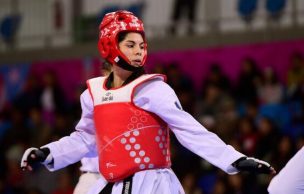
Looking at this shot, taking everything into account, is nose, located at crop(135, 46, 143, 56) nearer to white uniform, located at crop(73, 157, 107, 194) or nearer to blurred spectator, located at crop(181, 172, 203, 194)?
white uniform, located at crop(73, 157, 107, 194)

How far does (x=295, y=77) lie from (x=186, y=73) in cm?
216

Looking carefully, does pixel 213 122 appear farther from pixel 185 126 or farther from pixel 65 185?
pixel 185 126

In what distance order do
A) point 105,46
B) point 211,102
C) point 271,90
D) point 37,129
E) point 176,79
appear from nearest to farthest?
point 105,46 → point 271,90 → point 211,102 → point 176,79 → point 37,129

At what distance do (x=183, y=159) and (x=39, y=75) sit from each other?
14.0 feet

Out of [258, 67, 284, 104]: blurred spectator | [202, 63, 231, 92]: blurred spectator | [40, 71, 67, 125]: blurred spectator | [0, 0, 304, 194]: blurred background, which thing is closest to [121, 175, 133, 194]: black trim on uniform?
[0, 0, 304, 194]: blurred background

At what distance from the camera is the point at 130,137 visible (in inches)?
212

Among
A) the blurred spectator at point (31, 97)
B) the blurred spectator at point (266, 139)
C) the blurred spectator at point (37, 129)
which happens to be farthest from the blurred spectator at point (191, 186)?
the blurred spectator at point (31, 97)

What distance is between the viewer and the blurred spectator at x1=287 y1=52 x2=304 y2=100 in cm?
1114

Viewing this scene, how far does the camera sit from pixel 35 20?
15.6 m

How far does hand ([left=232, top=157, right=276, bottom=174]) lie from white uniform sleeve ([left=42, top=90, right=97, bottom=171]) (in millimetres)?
1245

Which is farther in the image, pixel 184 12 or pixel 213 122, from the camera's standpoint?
pixel 184 12

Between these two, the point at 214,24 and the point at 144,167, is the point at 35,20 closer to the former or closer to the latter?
the point at 214,24

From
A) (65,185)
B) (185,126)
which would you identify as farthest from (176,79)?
(185,126)

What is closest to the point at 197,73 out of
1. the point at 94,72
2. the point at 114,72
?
the point at 94,72
